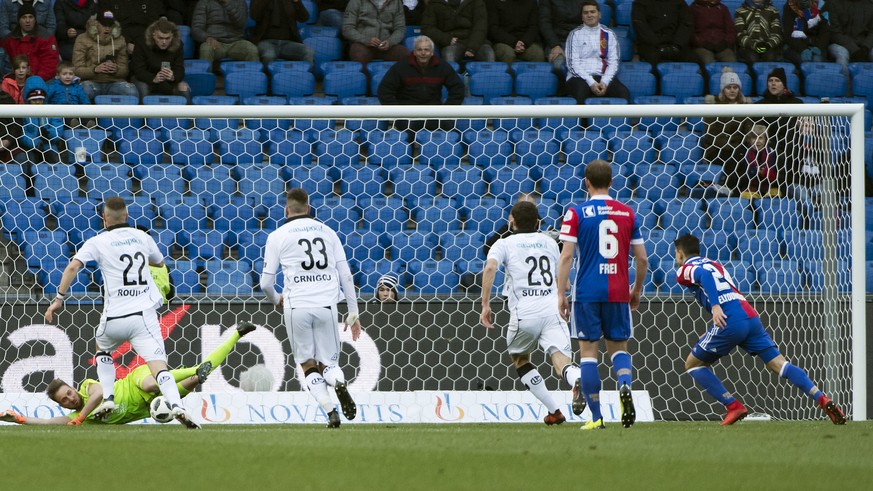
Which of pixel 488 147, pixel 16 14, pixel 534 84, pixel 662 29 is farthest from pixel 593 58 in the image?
pixel 16 14

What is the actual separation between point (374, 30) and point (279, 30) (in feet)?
3.65

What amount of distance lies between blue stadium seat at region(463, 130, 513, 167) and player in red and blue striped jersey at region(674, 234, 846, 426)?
11.1ft

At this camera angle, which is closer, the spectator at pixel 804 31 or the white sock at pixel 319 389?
the white sock at pixel 319 389

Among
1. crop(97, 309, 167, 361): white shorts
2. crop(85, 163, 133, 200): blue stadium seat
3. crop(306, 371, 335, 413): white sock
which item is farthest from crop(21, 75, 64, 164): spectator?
crop(306, 371, 335, 413): white sock

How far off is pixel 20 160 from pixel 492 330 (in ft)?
14.9

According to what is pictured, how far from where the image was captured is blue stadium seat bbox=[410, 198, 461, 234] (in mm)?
10539

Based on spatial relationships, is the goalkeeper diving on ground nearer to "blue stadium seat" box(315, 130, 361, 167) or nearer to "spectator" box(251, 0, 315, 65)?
"blue stadium seat" box(315, 130, 361, 167)

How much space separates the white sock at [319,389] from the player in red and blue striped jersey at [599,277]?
1.78 meters

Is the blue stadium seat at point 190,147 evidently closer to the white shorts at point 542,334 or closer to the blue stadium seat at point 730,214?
the white shorts at point 542,334

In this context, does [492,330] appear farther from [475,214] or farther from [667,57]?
[667,57]

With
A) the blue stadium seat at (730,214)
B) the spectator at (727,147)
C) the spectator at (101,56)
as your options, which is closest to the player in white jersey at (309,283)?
the spectator at (727,147)

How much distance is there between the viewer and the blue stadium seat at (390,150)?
36.1ft

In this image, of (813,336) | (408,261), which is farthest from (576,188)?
(813,336)

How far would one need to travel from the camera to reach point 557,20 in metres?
14.3
